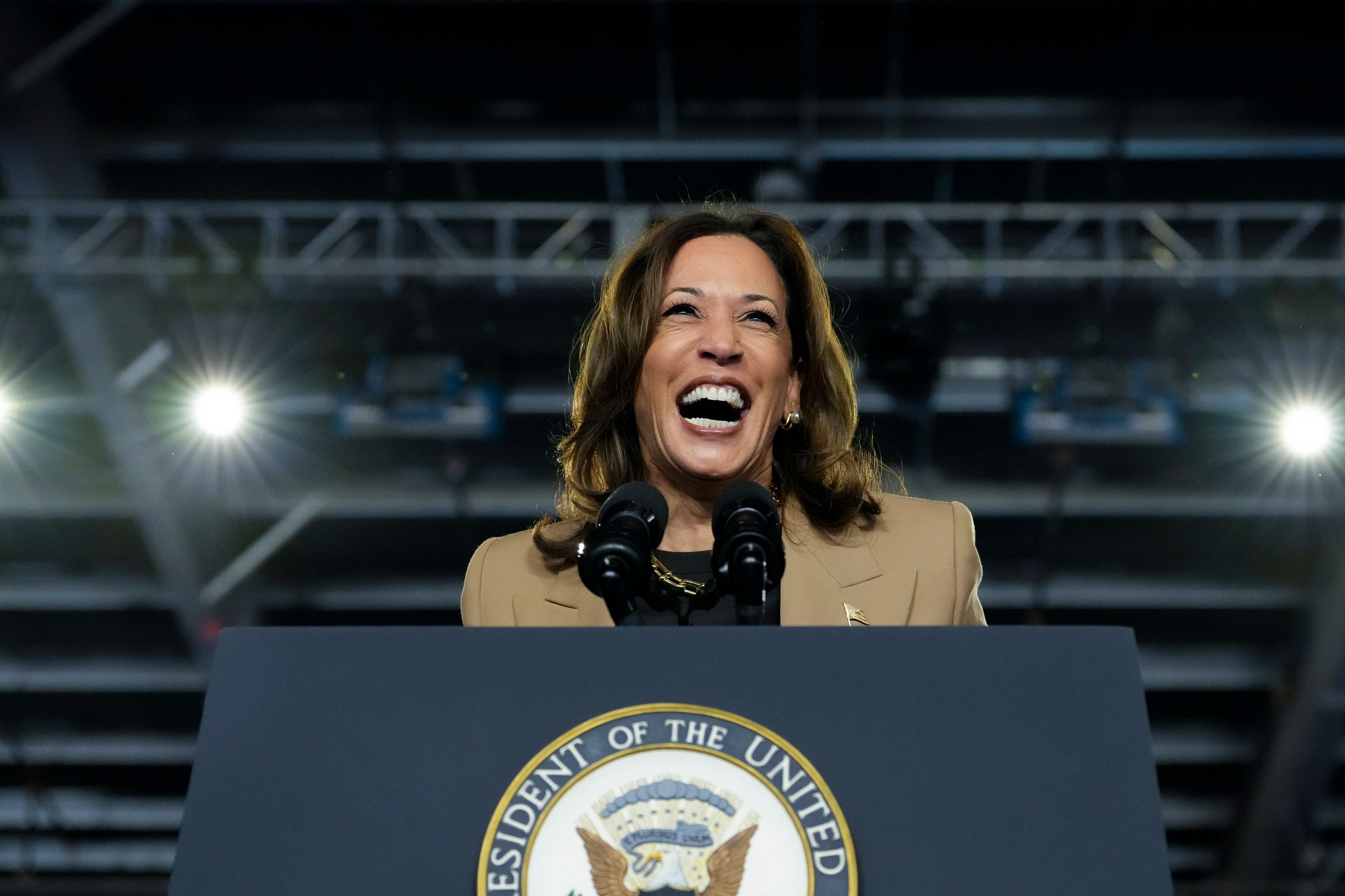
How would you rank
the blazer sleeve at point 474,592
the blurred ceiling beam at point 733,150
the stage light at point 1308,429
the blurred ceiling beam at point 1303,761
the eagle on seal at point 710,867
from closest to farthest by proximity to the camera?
the eagle on seal at point 710,867 < the blazer sleeve at point 474,592 < the blurred ceiling beam at point 733,150 < the stage light at point 1308,429 < the blurred ceiling beam at point 1303,761

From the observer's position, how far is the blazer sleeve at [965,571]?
1379 millimetres

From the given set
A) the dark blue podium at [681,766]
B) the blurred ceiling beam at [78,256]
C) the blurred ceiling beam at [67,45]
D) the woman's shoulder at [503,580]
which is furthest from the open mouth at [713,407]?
the blurred ceiling beam at [67,45]

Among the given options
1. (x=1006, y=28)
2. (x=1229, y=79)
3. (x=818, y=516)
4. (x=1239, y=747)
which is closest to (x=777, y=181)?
(x=1006, y=28)

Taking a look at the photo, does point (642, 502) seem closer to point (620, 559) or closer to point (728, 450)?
point (620, 559)

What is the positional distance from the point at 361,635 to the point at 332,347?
6073 millimetres

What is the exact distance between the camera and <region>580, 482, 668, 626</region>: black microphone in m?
0.96

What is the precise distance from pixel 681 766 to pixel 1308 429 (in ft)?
23.3

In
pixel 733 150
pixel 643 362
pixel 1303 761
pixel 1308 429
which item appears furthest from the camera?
pixel 1303 761

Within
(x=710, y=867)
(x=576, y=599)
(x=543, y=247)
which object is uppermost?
(x=543, y=247)

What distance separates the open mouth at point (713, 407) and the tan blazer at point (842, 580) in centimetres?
16

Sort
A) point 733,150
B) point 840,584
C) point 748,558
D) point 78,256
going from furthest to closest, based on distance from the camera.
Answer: point 733,150 → point 78,256 → point 840,584 → point 748,558

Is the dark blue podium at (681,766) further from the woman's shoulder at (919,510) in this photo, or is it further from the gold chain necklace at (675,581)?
the woman's shoulder at (919,510)

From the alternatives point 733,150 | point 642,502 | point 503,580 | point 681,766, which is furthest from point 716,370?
point 733,150

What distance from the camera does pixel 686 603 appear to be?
3.32ft
